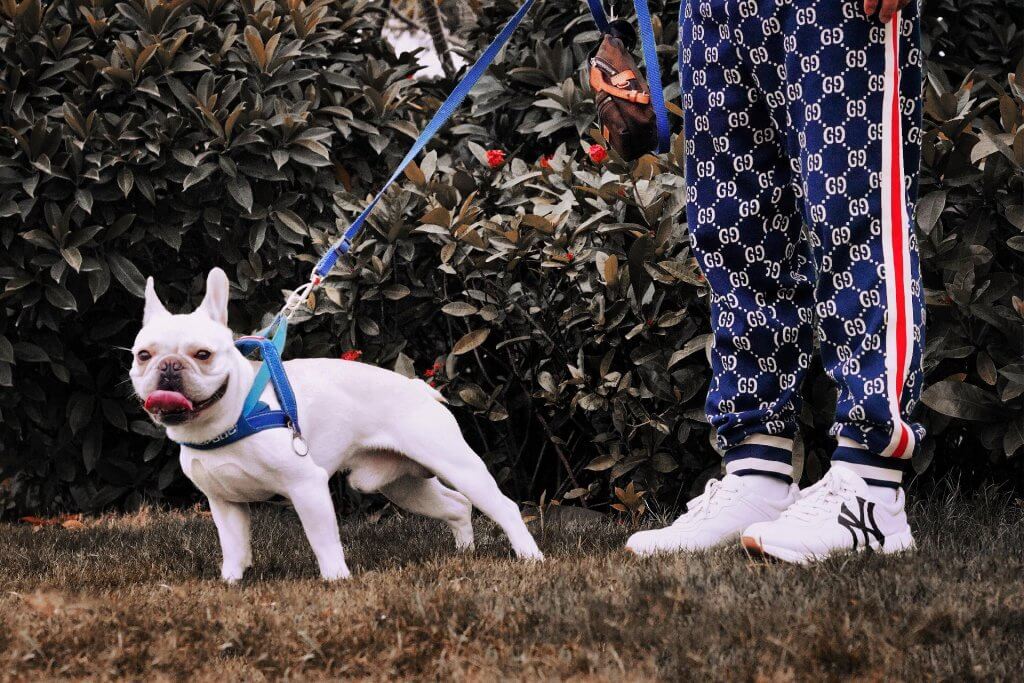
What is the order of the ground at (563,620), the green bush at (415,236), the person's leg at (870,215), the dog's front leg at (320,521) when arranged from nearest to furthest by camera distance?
the ground at (563,620), the person's leg at (870,215), the dog's front leg at (320,521), the green bush at (415,236)

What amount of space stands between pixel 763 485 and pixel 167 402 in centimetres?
156

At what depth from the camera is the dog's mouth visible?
2.70m

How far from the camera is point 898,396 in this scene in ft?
8.09

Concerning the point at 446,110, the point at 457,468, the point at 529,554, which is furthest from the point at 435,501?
the point at 446,110

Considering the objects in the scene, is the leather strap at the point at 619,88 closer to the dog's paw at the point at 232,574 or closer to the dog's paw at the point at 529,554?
the dog's paw at the point at 529,554

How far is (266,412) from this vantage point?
2916mm

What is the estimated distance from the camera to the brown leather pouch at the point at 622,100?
275 centimetres

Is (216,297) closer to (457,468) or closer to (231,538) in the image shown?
(231,538)

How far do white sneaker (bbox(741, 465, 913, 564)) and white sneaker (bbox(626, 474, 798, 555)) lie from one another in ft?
0.83

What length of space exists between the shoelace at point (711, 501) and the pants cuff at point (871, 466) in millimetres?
399

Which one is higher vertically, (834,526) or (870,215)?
(870,215)

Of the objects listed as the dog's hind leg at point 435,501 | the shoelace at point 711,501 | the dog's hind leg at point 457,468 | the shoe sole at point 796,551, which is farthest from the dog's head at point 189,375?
the shoe sole at point 796,551

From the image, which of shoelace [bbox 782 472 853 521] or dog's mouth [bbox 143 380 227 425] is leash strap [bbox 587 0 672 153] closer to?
shoelace [bbox 782 472 853 521]

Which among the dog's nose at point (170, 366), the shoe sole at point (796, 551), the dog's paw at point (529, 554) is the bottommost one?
the dog's paw at point (529, 554)
